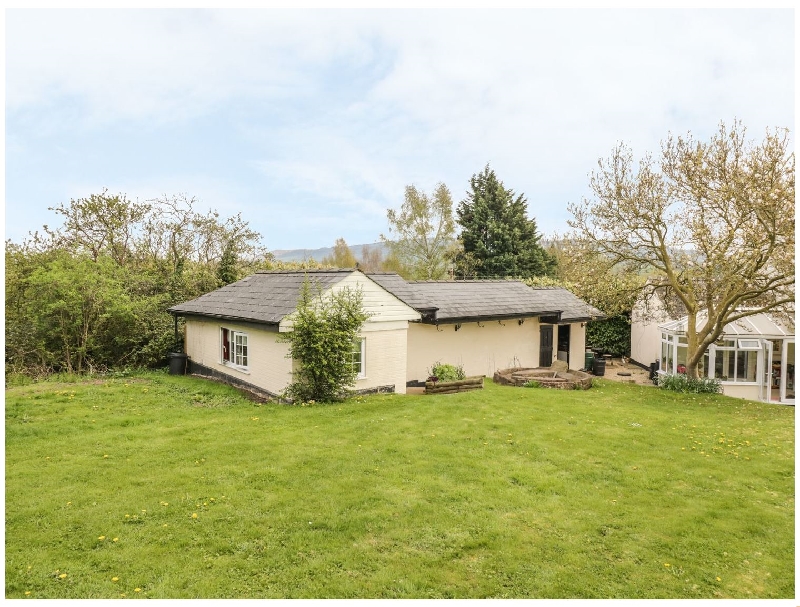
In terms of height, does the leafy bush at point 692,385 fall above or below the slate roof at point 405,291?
below

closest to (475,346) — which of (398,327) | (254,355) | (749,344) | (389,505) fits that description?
(398,327)

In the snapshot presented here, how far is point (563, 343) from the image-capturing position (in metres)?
23.6

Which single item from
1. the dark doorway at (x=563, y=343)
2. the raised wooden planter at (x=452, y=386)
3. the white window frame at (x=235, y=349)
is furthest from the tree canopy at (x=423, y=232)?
the white window frame at (x=235, y=349)

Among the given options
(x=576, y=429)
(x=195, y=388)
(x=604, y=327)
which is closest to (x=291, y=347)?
(x=195, y=388)

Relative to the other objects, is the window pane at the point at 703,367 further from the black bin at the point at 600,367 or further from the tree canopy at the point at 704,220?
the black bin at the point at 600,367

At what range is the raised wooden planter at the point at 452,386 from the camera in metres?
16.0

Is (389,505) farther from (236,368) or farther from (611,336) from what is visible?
(611,336)

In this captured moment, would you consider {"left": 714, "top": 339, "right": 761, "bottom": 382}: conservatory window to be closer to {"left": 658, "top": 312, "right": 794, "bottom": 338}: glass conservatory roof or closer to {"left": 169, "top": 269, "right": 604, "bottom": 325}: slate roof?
{"left": 658, "top": 312, "right": 794, "bottom": 338}: glass conservatory roof

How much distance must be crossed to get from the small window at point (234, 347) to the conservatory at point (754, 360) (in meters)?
16.9

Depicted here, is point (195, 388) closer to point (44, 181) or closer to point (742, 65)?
point (44, 181)

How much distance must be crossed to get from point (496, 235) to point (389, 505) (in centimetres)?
3770

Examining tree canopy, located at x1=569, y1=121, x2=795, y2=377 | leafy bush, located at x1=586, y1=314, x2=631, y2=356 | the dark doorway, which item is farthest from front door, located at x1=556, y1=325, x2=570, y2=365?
tree canopy, located at x1=569, y1=121, x2=795, y2=377

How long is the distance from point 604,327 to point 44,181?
95.0 ft

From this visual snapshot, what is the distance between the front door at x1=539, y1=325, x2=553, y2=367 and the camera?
73.2 ft
